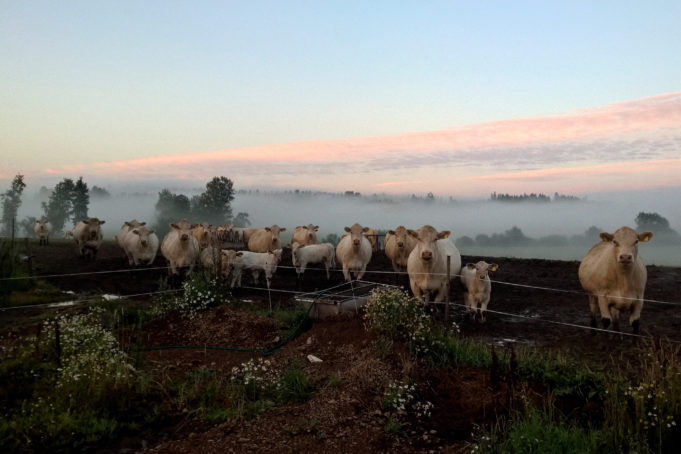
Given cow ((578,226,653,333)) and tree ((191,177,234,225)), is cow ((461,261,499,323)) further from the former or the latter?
tree ((191,177,234,225))

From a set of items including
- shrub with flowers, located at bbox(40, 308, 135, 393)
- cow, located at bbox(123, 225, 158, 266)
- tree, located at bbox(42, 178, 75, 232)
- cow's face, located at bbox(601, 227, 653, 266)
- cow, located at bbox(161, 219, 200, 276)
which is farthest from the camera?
tree, located at bbox(42, 178, 75, 232)

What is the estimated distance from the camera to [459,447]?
207 inches

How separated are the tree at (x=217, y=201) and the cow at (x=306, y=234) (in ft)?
131

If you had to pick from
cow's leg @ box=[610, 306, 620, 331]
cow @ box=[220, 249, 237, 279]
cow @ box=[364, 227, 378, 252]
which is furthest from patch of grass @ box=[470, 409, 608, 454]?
cow @ box=[364, 227, 378, 252]

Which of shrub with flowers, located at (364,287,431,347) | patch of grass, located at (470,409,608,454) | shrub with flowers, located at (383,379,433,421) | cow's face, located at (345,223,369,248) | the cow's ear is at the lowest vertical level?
shrub with flowers, located at (383,379,433,421)

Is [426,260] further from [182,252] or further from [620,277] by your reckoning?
[182,252]

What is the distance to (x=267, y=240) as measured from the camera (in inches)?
955

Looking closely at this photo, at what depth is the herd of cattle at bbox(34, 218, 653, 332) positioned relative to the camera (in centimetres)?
990

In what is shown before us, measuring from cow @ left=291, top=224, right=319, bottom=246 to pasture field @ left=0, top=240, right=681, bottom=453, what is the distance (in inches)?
548

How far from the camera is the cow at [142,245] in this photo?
18781 mm

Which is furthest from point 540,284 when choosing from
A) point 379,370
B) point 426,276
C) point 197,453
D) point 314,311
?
point 197,453

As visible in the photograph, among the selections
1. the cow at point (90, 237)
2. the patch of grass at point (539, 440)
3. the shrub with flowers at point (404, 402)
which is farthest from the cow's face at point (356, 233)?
the cow at point (90, 237)

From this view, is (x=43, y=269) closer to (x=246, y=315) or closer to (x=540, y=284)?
(x=246, y=315)

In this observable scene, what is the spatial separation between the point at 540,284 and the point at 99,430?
596 inches
